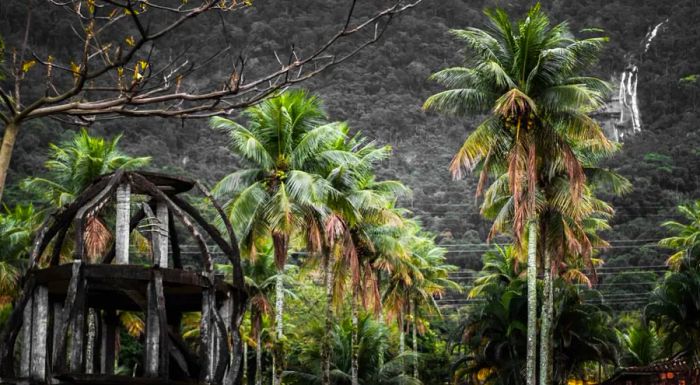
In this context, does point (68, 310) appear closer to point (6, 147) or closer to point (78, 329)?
point (78, 329)

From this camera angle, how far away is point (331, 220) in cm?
3697

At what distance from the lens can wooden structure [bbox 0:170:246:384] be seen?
16.2 m

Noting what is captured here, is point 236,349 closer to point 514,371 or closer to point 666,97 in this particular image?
point 514,371

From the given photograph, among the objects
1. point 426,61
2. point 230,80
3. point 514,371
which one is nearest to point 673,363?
point 514,371

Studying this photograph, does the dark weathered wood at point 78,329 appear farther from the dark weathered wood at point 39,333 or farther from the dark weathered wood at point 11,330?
the dark weathered wood at point 11,330

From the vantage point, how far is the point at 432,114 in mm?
139625

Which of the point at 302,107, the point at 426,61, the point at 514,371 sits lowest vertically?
the point at 514,371

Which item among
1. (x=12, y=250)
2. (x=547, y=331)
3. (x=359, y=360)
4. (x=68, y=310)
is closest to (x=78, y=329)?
(x=68, y=310)

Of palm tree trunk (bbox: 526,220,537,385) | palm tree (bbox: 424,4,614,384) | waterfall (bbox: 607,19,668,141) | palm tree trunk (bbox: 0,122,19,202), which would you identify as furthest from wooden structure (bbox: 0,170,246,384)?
waterfall (bbox: 607,19,668,141)

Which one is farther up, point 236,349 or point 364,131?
point 364,131

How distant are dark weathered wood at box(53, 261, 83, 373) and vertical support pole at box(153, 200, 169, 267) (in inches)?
55.6

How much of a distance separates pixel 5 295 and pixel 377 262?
1579cm

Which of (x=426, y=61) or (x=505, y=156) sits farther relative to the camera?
(x=426, y=61)

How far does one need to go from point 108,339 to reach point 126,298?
129 cm
